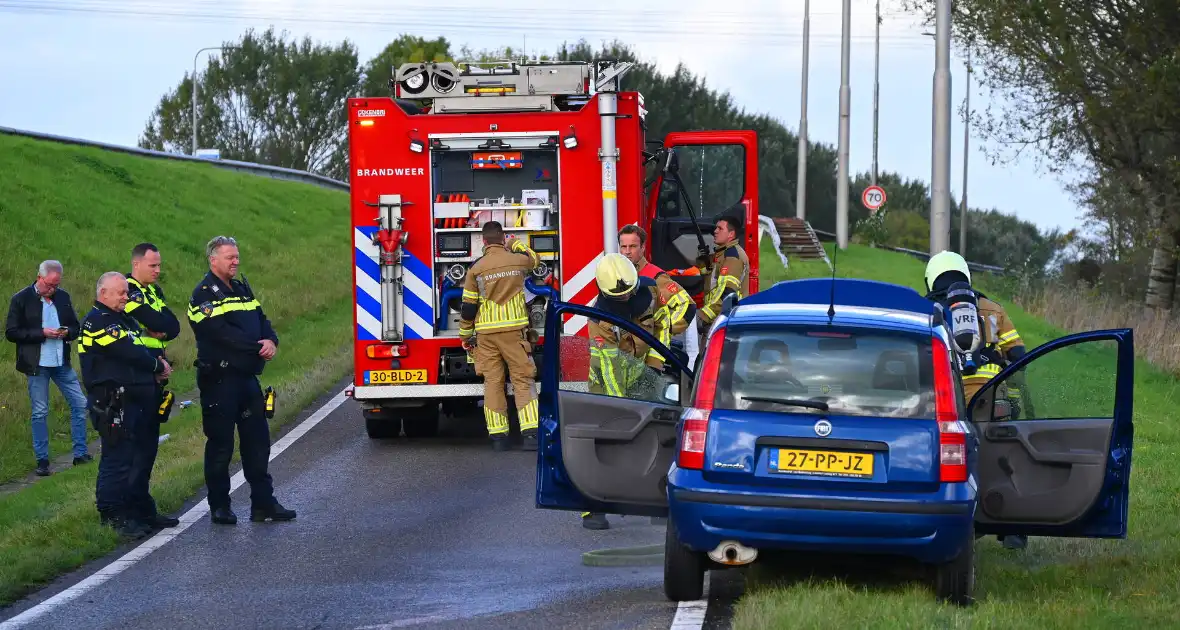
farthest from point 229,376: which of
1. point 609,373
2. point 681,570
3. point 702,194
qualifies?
point 702,194

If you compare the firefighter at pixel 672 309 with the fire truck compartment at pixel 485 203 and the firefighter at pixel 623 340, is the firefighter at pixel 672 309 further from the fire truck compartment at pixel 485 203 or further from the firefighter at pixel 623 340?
the fire truck compartment at pixel 485 203

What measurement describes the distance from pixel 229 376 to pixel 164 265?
60.9 feet

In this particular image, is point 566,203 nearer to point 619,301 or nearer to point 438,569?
point 619,301

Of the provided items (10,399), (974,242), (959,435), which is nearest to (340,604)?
(959,435)

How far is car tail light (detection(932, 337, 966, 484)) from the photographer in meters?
6.87

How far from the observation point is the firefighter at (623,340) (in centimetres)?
917

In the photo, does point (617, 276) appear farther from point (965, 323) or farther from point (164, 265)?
point (164, 265)

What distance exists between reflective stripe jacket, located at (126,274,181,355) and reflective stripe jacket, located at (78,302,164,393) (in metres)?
→ 0.19

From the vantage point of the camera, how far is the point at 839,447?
22.7 feet

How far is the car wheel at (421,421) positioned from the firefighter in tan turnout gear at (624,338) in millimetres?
3937

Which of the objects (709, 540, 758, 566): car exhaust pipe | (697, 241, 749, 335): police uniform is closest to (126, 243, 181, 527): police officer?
(697, 241, 749, 335): police uniform

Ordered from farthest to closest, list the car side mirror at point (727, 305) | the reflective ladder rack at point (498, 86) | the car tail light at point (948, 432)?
1. the reflective ladder rack at point (498, 86)
2. the car side mirror at point (727, 305)
3. the car tail light at point (948, 432)

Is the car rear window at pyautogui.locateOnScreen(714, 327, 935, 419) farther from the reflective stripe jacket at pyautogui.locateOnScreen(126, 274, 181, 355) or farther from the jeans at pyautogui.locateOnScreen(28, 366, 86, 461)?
the jeans at pyautogui.locateOnScreen(28, 366, 86, 461)

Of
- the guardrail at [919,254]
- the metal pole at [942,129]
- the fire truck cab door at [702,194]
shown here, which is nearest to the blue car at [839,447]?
the fire truck cab door at [702,194]
